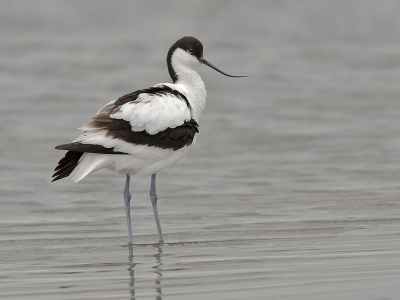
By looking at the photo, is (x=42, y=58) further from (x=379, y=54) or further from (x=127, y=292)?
(x=127, y=292)

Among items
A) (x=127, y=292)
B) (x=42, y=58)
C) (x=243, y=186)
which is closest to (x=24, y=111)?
(x=42, y=58)

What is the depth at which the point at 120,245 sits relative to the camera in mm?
6996

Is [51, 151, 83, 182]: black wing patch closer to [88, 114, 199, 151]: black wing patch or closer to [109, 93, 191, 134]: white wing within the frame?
[88, 114, 199, 151]: black wing patch

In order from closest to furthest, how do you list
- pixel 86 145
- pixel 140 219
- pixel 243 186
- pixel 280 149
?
pixel 86 145
pixel 140 219
pixel 243 186
pixel 280 149

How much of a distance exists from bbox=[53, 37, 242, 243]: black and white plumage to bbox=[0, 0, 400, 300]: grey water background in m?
0.69

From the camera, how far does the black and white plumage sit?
6914mm

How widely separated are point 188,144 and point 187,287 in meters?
2.41

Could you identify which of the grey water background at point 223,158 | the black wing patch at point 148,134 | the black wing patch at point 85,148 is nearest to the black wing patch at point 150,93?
the black wing patch at point 148,134

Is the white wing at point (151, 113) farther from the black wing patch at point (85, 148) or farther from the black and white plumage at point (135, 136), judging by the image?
the black wing patch at point (85, 148)

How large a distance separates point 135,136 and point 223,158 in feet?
16.0

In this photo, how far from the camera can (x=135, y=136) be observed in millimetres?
7000

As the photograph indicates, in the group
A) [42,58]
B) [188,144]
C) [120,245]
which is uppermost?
[42,58]

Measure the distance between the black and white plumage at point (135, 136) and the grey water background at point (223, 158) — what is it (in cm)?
69

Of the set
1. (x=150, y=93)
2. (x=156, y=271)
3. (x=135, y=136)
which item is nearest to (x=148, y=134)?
(x=135, y=136)
